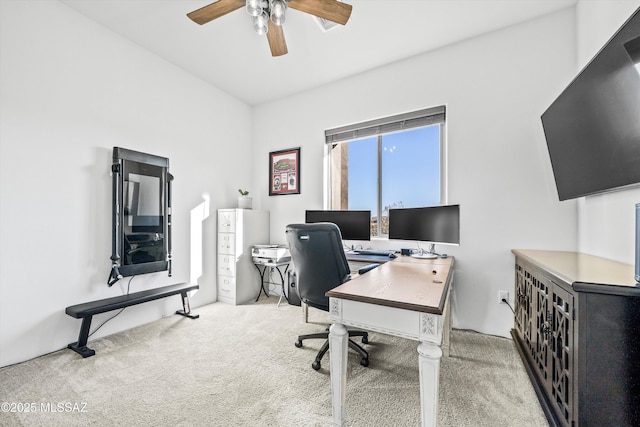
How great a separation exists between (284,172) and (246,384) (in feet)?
9.16

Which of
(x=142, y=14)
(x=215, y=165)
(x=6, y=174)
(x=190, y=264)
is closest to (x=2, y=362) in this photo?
(x=6, y=174)

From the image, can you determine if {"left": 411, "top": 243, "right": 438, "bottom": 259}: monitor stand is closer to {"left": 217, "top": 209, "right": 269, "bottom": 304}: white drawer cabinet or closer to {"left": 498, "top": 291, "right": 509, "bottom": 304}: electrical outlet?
{"left": 498, "top": 291, "right": 509, "bottom": 304}: electrical outlet

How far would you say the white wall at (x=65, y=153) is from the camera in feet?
6.46

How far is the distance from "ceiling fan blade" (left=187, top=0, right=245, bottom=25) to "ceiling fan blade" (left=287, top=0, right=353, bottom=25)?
39cm

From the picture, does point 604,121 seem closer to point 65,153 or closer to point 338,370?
point 338,370

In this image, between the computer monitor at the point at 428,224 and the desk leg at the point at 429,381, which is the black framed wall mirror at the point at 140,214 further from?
the desk leg at the point at 429,381

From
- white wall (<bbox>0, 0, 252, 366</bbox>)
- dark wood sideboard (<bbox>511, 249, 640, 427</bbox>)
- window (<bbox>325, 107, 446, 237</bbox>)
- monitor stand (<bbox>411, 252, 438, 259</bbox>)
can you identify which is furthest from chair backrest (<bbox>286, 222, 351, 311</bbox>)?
white wall (<bbox>0, 0, 252, 366</bbox>)

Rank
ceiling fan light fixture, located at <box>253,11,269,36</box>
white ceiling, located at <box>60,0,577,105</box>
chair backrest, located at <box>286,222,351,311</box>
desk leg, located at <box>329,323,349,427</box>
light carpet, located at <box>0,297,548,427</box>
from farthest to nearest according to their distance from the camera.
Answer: white ceiling, located at <box>60,0,577,105</box> → ceiling fan light fixture, located at <box>253,11,269,36</box> → chair backrest, located at <box>286,222,351,311</box> → light carpet, located at <box>0,297,548,427</box> → desk leg, located at <box>329,323,349,427</box>

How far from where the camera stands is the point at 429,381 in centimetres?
111

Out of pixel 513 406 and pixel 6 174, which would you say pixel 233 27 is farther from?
pixel 513 406

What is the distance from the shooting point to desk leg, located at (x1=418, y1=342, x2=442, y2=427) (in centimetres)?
110

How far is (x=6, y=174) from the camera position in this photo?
1.94 metres

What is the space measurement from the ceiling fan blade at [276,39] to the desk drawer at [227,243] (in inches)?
88.3

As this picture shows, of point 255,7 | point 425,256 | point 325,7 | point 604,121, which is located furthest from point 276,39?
point 425,256
